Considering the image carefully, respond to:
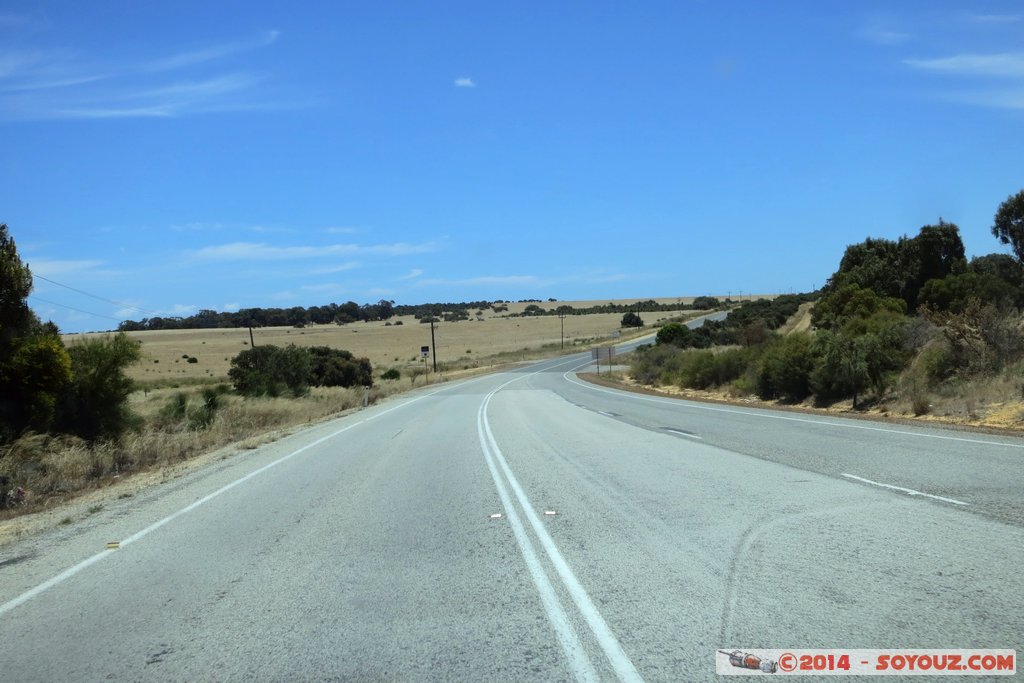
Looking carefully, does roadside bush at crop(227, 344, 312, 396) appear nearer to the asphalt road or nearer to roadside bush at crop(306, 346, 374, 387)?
roadside bush at crop(306, 346, 374, 387)

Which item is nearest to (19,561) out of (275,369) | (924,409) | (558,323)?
(924,409)

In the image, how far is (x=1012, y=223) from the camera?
4444cm

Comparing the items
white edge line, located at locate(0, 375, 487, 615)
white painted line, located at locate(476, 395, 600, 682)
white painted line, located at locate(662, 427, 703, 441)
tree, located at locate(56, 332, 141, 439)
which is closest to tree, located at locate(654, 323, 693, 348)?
white painted line, located at locate(662, 427, 703, 441)

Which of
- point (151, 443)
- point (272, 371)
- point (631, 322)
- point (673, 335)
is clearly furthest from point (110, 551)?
point (631, 322)

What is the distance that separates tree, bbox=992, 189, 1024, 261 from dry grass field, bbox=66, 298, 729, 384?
187 ft

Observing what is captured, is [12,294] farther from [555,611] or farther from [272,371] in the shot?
[272,371]

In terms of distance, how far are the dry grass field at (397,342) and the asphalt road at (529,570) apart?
208 feet

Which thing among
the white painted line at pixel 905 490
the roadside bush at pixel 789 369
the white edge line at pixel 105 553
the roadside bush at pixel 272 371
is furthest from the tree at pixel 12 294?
the roadside bush at pixel 789 369

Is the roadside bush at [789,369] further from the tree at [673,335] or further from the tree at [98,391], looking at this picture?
the tree at [673,335]

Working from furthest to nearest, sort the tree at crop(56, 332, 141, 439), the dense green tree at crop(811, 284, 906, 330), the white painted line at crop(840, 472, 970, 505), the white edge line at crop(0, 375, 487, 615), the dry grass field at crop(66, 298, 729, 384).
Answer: the dry grass field at crop(66, 298, 729, 384), the dense green tree at crop(811, 284, 906, 330), the tree at crop(56, 332, 141, 439), the white painted line at crop(840, 472, 970, 505), the white edge line at crop(0, 375, 487, 615)

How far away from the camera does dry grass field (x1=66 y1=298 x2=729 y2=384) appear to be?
298ft

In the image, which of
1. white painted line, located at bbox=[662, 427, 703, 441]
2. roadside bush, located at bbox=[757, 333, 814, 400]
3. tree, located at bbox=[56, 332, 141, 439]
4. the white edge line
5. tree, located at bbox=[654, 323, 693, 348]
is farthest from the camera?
tree, located at bbox=[654, 323, 693, 348]

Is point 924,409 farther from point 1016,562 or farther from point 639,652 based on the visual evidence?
point 639,652

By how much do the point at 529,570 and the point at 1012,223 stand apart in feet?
150
